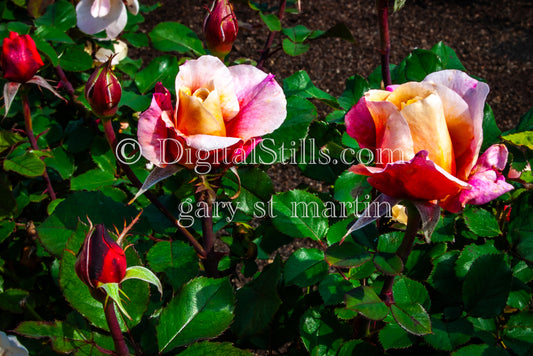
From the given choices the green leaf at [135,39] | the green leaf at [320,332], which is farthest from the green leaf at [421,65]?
the green leaf at [135,39]

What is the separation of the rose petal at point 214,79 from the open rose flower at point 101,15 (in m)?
0.39

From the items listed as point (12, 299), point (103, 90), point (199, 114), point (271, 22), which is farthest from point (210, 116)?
point (12, 299)

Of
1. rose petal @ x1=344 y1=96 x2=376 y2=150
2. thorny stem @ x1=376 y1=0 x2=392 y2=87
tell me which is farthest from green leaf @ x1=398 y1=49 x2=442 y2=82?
rose petal @ x1=344 y1=96 x2=376 y2=150

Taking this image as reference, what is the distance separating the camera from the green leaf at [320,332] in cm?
62

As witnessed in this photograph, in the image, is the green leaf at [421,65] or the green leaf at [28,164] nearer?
the green leaf at [421,65]

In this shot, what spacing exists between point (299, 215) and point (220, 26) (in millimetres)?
270

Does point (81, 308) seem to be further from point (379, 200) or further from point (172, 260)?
point (379, 200)

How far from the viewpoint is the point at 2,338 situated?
1.83ft

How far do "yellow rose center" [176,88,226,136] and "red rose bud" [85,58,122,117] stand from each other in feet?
0.25

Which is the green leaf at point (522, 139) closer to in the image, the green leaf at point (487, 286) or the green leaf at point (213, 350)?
the green leaf at point (487, 286)

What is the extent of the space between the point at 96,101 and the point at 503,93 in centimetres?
218

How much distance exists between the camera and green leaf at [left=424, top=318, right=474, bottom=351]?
59 cm

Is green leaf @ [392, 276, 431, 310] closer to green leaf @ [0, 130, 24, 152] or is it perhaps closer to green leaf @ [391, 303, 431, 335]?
green leaf @ [391, 303, 431, 335]

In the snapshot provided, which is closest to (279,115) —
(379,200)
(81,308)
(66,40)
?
(379,200)
